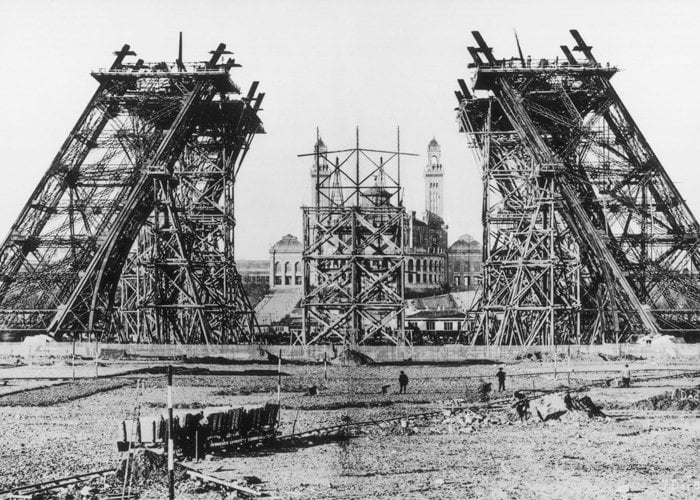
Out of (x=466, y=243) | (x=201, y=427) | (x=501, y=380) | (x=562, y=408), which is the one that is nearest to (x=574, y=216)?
(x=501, y=380)

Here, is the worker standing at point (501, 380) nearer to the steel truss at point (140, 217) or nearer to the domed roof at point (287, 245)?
the steel truss at point (140, 217)

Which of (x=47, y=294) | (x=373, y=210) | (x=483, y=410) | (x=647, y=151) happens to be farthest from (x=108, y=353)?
(x=647, y=151)

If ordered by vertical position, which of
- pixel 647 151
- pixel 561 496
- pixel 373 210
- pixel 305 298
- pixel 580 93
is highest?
pixel 580 93

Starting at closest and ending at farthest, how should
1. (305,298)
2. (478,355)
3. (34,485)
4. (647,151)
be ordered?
(34,485)
(478,355)
(305,298)
(647,151)

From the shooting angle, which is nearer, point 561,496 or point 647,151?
point 561,496

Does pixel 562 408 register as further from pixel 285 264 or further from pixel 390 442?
pixel 285 264

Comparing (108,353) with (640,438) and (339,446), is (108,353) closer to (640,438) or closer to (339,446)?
(339,446)

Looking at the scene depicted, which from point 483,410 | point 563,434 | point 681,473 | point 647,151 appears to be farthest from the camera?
point 647,151
